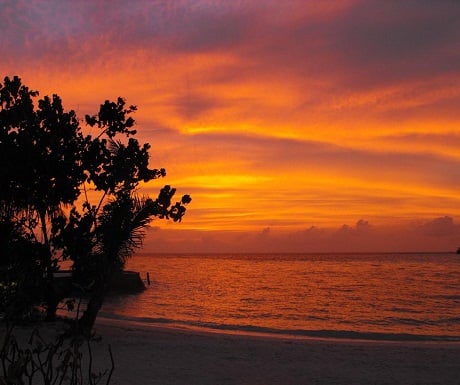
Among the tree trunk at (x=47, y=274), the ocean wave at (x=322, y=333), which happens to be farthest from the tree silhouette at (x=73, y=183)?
the ocean wave at (x=322, y=333)

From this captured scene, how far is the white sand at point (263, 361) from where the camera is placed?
12797 mm

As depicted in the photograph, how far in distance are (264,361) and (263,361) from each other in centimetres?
3

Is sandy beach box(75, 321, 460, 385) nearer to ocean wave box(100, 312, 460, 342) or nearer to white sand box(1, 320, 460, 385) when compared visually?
white sand box(1, 320, 460, 385)

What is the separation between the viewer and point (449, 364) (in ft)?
51.3

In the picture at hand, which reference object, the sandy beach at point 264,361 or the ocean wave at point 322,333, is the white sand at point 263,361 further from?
the ocean wave at point 322,333

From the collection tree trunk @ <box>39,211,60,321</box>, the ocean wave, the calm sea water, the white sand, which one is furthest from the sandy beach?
the calm sea water

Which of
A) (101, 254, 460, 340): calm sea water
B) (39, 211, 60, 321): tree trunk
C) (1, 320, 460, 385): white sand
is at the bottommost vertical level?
(101, 254, 460, 340): calm sea water

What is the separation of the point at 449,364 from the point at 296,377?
574cm

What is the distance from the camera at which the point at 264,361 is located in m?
15.2

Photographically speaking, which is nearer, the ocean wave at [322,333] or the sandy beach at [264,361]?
the sandy beach at [264,361]

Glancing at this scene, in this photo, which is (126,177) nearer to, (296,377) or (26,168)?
(26,168)

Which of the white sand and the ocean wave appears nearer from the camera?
the white sand

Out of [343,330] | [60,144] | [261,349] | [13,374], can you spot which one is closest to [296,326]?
[343,330]

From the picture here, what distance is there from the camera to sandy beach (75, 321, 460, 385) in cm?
1281
